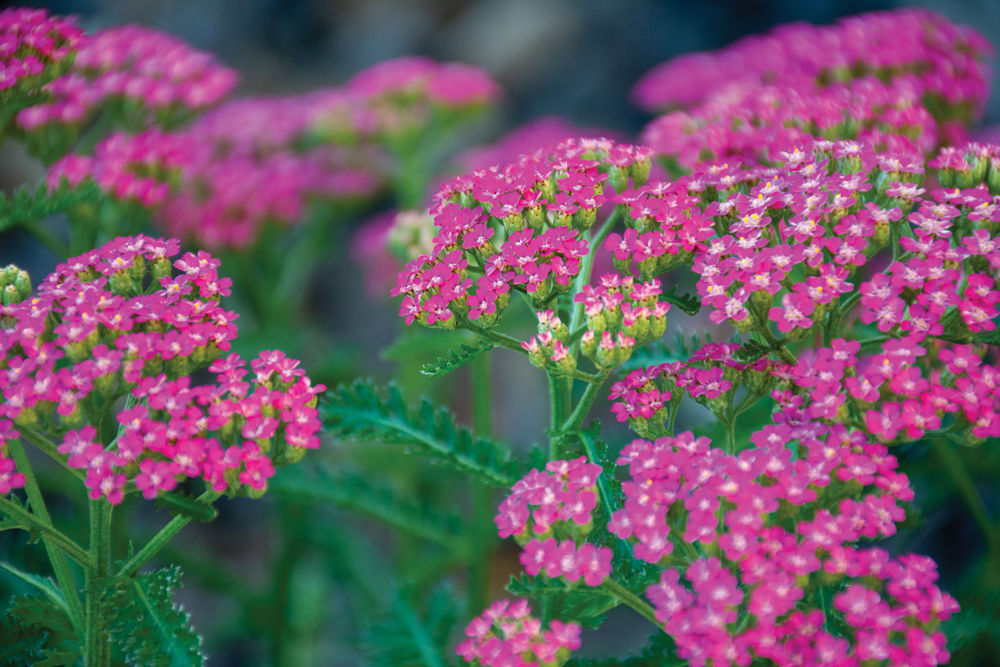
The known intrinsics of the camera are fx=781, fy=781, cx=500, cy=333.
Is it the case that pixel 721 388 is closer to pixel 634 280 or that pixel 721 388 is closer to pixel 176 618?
pixel 634 280

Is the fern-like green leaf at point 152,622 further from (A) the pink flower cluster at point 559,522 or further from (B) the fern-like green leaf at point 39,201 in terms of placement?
(B) the fern-like green leaf at point 39,201

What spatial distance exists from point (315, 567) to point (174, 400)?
2.24 meters

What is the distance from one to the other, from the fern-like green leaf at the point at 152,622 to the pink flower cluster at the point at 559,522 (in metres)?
0.42

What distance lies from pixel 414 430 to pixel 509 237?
35 centimetres

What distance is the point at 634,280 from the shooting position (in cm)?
114

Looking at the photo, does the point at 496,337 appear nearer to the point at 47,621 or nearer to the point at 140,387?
the point at 140,387

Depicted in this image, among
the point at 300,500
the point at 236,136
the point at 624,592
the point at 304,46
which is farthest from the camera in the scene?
the point at 304,46

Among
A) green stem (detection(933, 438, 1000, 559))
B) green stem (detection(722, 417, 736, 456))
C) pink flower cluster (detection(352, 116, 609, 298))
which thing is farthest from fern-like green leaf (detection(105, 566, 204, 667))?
green stem (detection(933, 438, 1000, 559))

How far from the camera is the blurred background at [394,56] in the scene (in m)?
2.90

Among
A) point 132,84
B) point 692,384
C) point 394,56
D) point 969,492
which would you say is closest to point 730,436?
point 692,384

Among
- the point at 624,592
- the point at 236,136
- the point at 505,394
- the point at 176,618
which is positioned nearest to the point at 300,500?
Result: the point at 176,618

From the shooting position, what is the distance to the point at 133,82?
176 cm

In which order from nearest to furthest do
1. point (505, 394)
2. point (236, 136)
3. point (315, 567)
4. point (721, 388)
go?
point (721, 388)
point (236, 136)
point (315, 567)
point (505, 394)

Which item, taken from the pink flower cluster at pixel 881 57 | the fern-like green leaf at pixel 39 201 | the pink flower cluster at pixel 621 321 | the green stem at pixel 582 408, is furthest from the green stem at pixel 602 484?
the pink flower cluster at pixel 881 57
